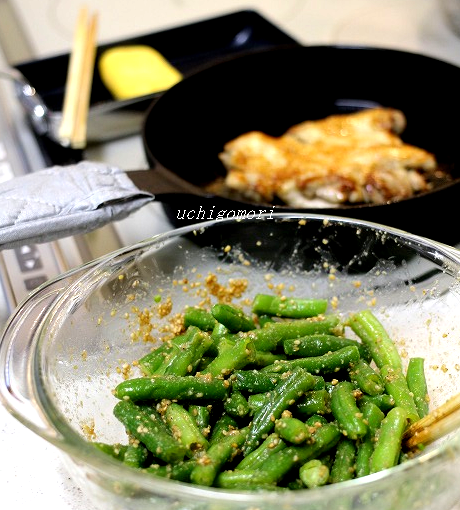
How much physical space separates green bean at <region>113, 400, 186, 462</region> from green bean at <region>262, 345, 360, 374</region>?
18 cm

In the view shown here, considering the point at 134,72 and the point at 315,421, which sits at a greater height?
the point at 134,72

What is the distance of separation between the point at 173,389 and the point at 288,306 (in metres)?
0.29

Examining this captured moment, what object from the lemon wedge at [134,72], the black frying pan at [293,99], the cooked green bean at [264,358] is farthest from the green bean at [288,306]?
the lemon wedge at [134,72]

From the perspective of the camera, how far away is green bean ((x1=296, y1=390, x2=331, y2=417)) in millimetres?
952

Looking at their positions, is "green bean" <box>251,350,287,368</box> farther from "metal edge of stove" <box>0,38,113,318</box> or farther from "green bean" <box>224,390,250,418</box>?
"metal edge of stove" <box>0,38,113,318</box>

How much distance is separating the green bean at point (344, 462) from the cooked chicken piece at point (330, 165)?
0.69m

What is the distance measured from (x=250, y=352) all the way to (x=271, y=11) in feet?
6.54

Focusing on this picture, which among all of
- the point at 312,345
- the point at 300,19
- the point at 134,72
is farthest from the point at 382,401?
the point at 300,19

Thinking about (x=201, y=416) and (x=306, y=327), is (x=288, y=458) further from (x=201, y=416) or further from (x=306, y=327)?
(x=306, y=327)

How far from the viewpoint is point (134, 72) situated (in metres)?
2.04

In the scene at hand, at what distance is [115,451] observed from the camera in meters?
0.92

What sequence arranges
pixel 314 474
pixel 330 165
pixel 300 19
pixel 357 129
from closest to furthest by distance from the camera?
pixel 314 474 → pixel 330 165 → pixel 357 129 → pixel 300 19

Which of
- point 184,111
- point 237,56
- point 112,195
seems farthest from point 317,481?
point 237,56

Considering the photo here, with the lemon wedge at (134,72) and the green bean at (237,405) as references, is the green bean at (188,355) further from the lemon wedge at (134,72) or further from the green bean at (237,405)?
the lemon wedge at (134,72)
